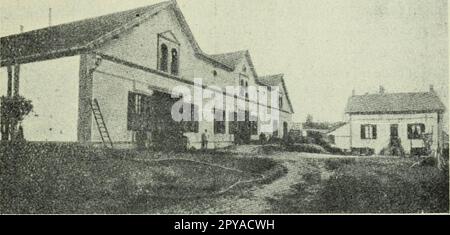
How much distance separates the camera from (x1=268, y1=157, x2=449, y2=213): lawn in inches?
255

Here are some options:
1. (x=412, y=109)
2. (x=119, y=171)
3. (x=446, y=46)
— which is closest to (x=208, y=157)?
(x=119, y=171)

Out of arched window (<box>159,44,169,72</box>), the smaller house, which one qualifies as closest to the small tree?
arched window (<box>159,44,169,72</box>)

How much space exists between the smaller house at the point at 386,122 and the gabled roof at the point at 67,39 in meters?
14.8

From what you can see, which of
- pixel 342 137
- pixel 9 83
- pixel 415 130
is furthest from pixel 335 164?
pixel 342 137

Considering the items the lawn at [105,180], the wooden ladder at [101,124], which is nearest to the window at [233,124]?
the wooden ladder at [101,124]

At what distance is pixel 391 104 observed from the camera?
22.0 m

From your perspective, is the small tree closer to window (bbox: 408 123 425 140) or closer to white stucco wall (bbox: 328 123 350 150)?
white stucco wall (bbox: 328 123 350 150)

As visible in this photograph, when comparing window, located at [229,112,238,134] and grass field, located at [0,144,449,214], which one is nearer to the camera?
grass field, located at [0,144,449,214]

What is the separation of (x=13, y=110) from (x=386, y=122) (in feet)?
64.4

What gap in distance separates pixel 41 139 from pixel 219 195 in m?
6.52

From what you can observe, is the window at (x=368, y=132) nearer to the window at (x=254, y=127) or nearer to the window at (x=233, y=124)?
the window at (x=254, y=127)
